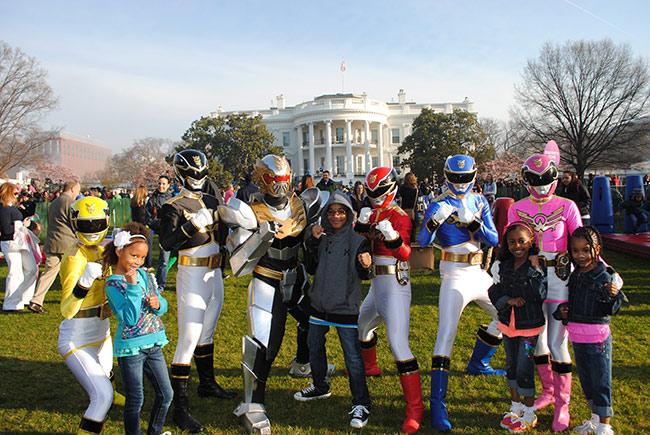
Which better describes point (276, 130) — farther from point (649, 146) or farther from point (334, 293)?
point (334, 293)

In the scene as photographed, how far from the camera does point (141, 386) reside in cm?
348

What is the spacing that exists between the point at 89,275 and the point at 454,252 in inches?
120

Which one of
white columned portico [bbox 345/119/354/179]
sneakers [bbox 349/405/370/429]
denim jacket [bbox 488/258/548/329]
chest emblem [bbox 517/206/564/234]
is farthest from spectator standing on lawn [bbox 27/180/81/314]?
white columned portico [bbox 345/119/354/179]

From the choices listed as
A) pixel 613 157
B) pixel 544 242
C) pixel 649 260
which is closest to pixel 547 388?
pixel 544 242

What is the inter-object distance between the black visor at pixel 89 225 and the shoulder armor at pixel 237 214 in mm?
962

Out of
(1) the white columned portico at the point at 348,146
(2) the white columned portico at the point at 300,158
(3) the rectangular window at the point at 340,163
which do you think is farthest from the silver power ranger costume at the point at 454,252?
(3) the rectangular window at the point at 340,163

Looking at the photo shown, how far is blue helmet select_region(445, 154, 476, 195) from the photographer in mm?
4285

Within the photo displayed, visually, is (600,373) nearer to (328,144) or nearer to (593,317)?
(593,317)

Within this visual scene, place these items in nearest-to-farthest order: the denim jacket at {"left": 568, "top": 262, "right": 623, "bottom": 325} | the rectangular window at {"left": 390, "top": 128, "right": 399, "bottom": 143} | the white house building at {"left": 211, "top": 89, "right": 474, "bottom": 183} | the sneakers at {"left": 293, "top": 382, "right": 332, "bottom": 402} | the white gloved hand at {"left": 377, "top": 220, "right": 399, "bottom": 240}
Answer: the denim jacket at {"left": 568, "top": 262, "right": 623, "bottom": 325} < the white gloved hand at {"left": 377, "top": 220, "right": 399, "bottom": 240} < the sneakers at {"left": 293, "top": 382, "right": 332, "bottom": 402} < the white house building at {"left": 211, "top": 89, "right": 474, "bottom": 183} < the rectangular window at {"left": 390, "top": 128, "right": 399, "bottom": 143}

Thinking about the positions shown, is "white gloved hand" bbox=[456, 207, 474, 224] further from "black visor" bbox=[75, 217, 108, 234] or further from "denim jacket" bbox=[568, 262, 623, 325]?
"black visor" bbox=[75, 217, 108, 234]

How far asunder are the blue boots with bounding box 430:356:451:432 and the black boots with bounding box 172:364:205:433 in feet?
6.70

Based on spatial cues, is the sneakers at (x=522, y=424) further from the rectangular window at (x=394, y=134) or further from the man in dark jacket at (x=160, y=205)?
the rectangular window at (x=394, y=134)

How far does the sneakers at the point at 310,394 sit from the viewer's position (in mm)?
4633

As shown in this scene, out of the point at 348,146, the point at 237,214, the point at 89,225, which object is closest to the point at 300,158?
the point at 348,146
